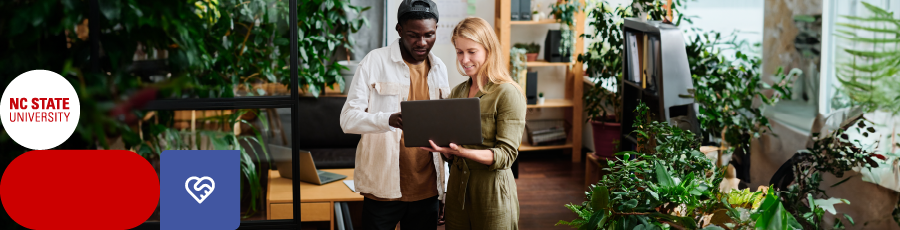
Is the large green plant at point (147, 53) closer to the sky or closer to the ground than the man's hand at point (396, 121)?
closer to the sky

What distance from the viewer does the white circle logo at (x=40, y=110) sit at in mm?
1213

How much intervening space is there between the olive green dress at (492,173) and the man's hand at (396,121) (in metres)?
0.19

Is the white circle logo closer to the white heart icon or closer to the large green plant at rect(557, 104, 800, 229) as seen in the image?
the white heart icon

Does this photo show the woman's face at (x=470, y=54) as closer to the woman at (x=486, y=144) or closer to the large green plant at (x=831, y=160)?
the woman at (x=486, y=144)

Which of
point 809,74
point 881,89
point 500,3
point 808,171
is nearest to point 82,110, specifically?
point 808,171

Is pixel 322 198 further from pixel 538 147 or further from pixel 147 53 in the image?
pixel 538 147

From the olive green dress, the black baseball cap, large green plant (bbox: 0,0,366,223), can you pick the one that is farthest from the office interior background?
the black baseball cap

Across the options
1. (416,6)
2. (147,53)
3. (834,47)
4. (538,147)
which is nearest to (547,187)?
(538,147)

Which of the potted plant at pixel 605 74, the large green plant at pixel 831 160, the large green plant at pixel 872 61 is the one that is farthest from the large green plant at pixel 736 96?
the potted plant at pixel 605 74

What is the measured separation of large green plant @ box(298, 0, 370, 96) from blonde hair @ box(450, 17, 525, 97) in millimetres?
2118

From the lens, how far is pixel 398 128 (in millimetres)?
1747

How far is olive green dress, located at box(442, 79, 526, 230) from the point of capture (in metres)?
1.55

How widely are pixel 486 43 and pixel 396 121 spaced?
303 mm

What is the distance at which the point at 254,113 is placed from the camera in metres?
1.35
